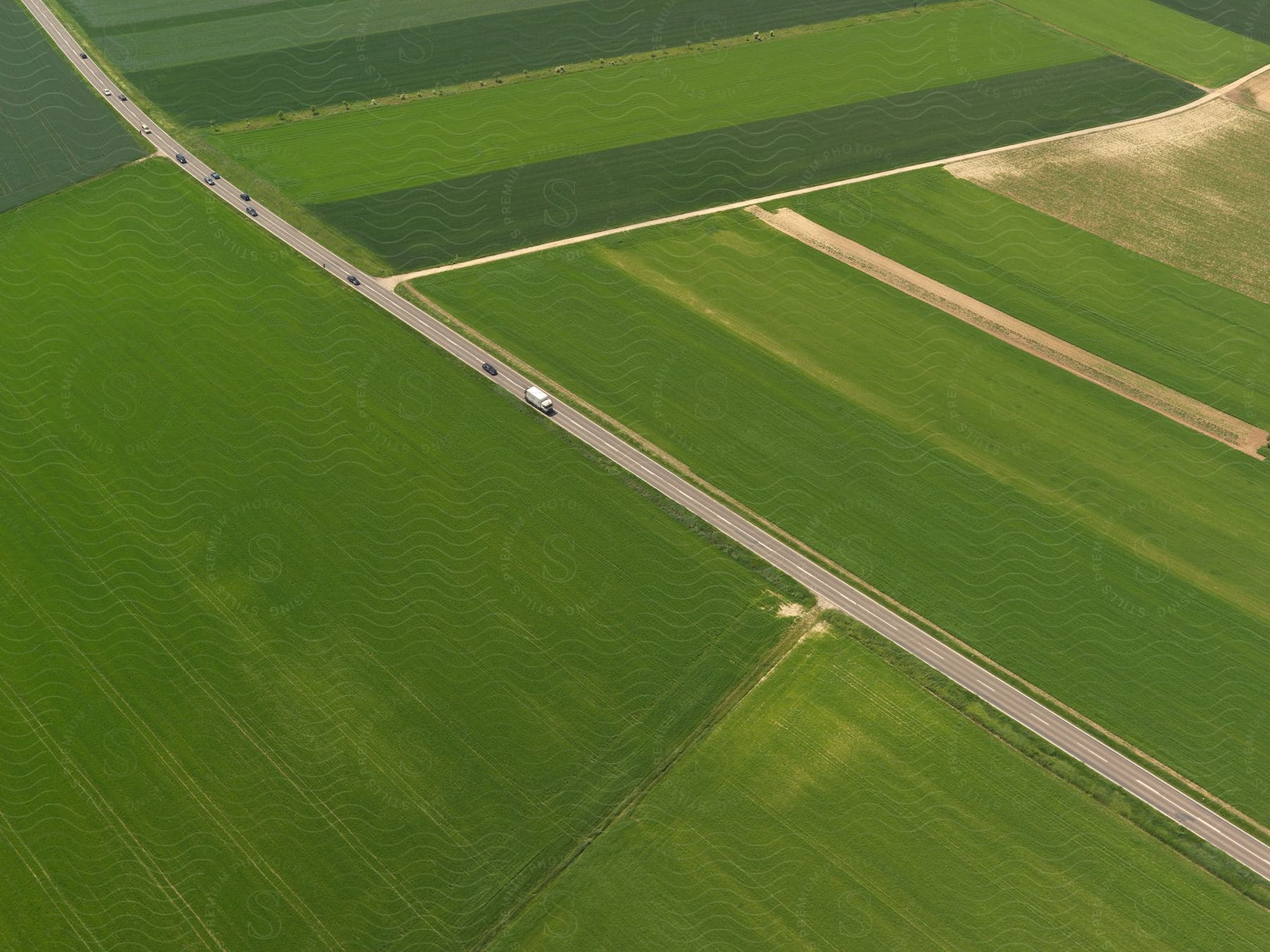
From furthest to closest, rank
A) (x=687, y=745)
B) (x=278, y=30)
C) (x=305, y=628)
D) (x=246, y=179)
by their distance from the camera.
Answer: (x=278, y=30), (x=246, y=179), (x=305, y=628), (x=687, y=745)

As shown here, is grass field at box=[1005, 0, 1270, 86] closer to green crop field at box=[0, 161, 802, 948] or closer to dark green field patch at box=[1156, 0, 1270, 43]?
dark green field patch at box=[1156, 0, 1270, 43]

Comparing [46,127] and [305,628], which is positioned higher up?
[46,127]

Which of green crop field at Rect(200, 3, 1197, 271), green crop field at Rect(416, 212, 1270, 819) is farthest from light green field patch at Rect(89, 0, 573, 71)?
green crop field at Rect(416, 212, 1270, 819)

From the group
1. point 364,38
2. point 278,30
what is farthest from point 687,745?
point 278,30

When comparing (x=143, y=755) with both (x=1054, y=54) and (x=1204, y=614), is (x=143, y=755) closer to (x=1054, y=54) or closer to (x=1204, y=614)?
(x=1204, y=614)

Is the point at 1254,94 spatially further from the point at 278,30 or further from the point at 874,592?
the point at 278,30

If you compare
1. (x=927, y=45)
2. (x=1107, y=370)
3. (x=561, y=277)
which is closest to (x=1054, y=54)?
(x=927, y=45)

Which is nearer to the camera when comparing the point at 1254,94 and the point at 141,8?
the point at 1254,94
